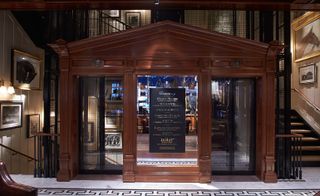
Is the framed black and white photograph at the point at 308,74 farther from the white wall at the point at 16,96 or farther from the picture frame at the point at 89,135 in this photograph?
the white wall at the point at 16,96

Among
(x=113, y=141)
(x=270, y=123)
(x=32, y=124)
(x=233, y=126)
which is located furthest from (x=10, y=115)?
(x=270, y=123)

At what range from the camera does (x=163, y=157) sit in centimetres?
664

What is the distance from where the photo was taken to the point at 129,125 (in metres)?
6.47

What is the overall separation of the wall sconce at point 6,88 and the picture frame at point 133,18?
480 centimetres

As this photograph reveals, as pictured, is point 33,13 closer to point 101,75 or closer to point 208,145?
point 101,75

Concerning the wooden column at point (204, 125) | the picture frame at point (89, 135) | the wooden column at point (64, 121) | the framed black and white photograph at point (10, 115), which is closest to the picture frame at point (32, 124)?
the framed black and white photograph at point (10, 115)

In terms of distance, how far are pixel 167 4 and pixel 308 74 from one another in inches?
220

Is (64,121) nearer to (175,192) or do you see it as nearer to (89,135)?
(89,135)

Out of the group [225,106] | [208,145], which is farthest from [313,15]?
[208,145]

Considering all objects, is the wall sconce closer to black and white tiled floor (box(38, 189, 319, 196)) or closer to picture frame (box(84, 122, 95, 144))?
picture frame (box(84, 122, 95, 144))

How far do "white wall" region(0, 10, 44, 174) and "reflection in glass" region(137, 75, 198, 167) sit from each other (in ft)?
11.8

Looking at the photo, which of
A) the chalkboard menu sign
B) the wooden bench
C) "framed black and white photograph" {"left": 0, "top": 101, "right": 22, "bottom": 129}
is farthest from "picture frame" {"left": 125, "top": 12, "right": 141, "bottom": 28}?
the wooden bench

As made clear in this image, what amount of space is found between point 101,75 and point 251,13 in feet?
12.4

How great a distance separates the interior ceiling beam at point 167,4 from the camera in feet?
18.4
